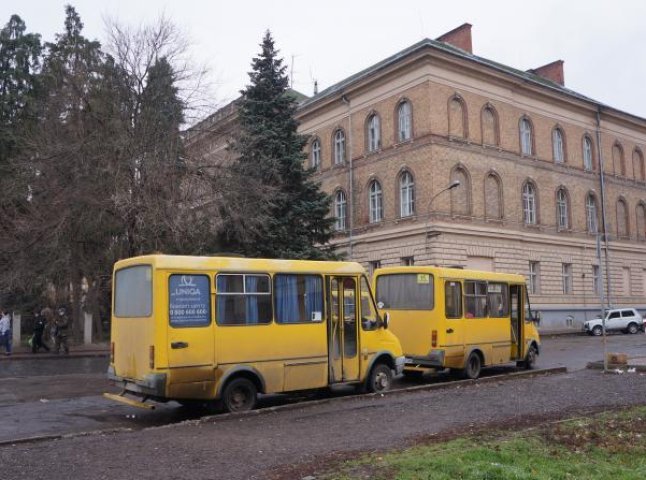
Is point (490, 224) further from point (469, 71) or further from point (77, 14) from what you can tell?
point (77, 14)

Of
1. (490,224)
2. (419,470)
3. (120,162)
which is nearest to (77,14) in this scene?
(120,162)

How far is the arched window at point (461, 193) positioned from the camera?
126 ft

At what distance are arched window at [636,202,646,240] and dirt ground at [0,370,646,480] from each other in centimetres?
4291

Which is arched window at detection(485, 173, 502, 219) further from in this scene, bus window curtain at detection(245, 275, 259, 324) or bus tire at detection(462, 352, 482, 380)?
bus window curtain at detection(245, 275, 259, 324)

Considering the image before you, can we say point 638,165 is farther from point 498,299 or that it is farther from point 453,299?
point 453,299

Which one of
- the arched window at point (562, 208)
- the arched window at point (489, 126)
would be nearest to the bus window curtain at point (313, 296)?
the arched window at point (489, 126)

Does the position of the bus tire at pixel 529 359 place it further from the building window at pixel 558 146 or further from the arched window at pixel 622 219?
the arched window at pixel 622 219

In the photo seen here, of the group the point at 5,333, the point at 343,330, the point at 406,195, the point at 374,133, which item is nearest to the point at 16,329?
the point at 5,333

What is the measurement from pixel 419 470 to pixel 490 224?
1375 inches

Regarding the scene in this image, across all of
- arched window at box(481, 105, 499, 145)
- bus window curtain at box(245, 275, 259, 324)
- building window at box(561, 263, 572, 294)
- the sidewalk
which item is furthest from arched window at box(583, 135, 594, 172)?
bus window curtain at box(245, 275, 259, 324)

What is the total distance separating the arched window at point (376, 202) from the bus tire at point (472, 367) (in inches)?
979

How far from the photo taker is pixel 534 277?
43.2 metres

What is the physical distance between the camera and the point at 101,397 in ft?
45.9

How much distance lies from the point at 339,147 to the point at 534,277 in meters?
15.0
